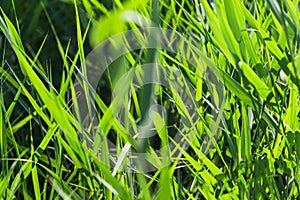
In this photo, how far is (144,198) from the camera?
0.60 metres

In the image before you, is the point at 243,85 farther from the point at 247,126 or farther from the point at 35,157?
the point at 35,157

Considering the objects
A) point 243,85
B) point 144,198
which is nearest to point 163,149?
point 144,198

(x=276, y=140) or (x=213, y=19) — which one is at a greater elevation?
(x=213, y=19)

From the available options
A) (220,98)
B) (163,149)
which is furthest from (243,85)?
(163,149)

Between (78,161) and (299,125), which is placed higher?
(78,161)

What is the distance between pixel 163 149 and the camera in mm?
593

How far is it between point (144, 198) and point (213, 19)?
213 millimetres

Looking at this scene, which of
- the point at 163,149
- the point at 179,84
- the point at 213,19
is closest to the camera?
the point at 163,149

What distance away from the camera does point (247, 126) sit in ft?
2.20

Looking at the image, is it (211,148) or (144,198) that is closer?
(144,198)

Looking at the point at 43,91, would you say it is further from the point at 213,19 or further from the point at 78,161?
the point at 213,19

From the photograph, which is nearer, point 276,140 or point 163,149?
point 163,149

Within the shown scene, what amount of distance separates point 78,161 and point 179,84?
22cm

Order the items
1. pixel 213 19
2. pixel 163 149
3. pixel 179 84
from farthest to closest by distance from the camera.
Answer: pixel 179 84
pixel 213 19
pixel 163 149
